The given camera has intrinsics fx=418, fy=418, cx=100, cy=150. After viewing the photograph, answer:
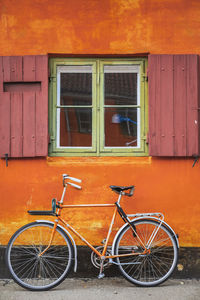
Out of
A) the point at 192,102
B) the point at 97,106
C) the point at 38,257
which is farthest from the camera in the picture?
the point at 97,106

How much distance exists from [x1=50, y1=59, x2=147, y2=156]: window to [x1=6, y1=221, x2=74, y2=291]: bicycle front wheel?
103 centimetres

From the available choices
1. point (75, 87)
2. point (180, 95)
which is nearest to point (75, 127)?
point (75, 87)

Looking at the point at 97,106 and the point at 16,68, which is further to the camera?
the point at 97,106

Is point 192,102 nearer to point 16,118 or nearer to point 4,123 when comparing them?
point 16,118

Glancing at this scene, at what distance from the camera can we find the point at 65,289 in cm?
448

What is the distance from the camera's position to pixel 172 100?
16.4 ft

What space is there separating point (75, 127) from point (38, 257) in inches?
64.8

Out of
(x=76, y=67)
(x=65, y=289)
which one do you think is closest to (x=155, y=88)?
(x=76, y=67)

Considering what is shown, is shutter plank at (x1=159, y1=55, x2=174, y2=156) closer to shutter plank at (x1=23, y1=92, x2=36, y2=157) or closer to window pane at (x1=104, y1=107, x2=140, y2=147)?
window pane at (x1=104, y1=107, x2=140, y2=147)

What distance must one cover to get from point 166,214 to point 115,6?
2.58 metres

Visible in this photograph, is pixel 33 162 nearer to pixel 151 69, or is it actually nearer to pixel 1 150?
pixel 1 150

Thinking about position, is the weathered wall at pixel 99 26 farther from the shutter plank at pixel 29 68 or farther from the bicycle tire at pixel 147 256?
the bicycle tire at pixel 147 256

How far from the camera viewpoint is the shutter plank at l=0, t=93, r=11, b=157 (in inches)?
196

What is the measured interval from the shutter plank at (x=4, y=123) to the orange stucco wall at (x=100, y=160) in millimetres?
190
